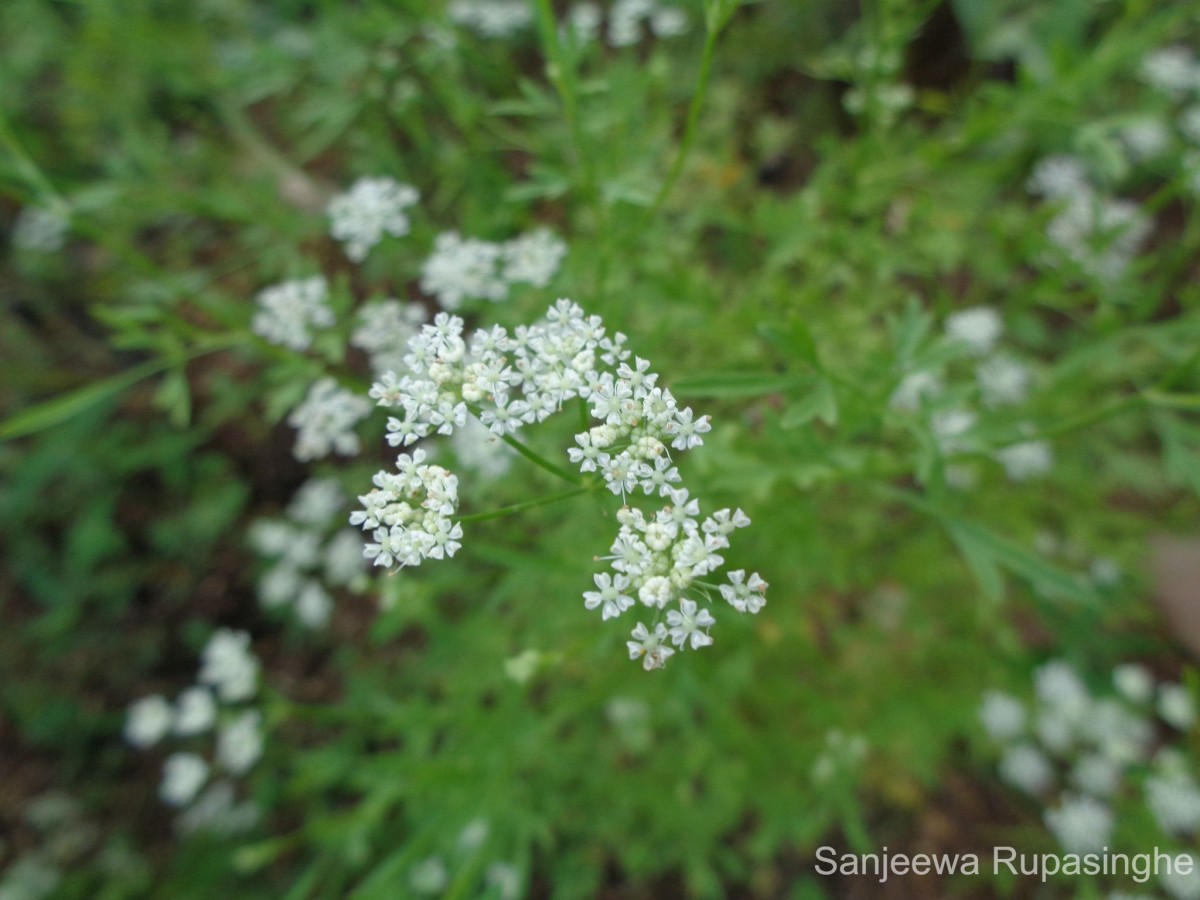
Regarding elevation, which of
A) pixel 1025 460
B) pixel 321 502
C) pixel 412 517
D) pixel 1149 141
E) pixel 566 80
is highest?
pixel 566 80

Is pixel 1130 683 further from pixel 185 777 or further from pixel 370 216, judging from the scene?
pixel 185 777

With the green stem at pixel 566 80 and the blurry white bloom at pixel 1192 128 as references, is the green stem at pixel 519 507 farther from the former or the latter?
the blurry white bloom at pixel 1192 128

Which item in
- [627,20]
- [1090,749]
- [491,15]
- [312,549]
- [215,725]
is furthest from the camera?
[215,725]

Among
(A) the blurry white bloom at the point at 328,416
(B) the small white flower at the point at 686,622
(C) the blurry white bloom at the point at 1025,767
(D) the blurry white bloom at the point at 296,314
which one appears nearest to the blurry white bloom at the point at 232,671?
(A) the blurry white bloom at the point at 328,416

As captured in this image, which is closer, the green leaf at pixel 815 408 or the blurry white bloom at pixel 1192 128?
the green leaf at pixel 815 408

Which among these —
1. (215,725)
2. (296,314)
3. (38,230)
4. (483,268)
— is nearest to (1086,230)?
(483,268)

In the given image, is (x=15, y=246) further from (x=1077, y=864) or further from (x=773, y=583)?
(x=1077, y=864)

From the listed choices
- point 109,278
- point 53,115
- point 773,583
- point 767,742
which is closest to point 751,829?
point 767,742

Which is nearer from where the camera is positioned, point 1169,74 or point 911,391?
point 911,391
